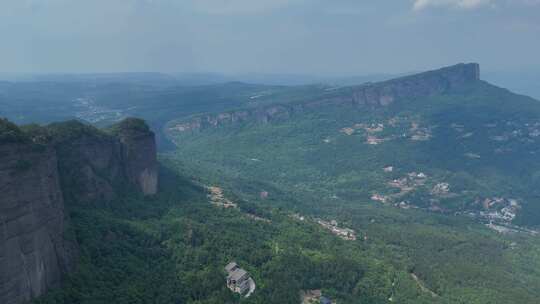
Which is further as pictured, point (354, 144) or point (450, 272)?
point (354, 144)

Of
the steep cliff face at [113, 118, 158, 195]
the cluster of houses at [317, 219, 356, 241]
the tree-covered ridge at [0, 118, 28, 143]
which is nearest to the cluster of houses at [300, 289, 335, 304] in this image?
the cluster of houses at [317, 219, 356, 241]

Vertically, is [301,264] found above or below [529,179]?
above

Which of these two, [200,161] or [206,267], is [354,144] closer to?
[200,161]

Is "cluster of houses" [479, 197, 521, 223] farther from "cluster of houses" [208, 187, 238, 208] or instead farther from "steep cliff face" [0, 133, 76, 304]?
"steep cliff face" [0, 133, 76, 304]

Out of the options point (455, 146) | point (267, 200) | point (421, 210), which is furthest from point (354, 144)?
point (267, 200)

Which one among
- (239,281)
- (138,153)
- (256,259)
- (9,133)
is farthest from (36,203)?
(138,153)
